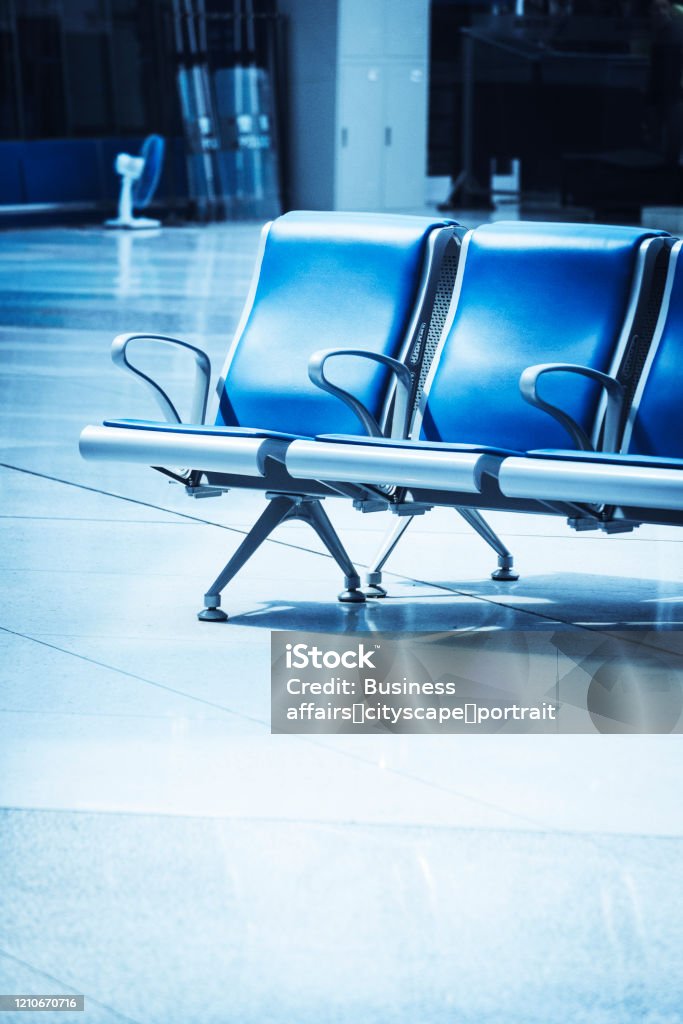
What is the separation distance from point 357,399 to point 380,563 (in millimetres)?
564

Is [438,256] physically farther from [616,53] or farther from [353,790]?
[616,53]

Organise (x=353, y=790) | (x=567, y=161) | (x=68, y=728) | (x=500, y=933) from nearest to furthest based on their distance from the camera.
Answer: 1. (x=500, y=933)
2. (x=353, y=790)
3. (x=68, y=728)
4. (x=567, y=161)

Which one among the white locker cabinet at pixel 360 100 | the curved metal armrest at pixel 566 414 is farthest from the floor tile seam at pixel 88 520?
the white locker cabinet at pixel 360 100

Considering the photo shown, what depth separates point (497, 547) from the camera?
4.94 metres

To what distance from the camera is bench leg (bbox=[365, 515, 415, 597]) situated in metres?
4.73

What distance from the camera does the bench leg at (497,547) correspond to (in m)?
4.85

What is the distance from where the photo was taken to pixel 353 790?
10.7 feet

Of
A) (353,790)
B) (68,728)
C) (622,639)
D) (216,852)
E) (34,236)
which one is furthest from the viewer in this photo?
(34,236)

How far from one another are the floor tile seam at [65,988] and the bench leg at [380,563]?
7.57 feet

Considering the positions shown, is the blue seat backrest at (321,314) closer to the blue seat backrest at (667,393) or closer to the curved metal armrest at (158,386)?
the curved metal armrest at (158,386)

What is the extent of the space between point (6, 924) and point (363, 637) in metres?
1.80

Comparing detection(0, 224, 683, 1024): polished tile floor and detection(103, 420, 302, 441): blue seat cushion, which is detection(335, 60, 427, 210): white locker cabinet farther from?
detection(103, 420, 302, 441): blue seat cushion

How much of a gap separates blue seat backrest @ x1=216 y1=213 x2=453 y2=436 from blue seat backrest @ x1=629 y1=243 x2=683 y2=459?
74 centimetres

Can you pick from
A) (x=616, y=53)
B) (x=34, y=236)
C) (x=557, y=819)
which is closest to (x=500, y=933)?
(x=557, y=819)
